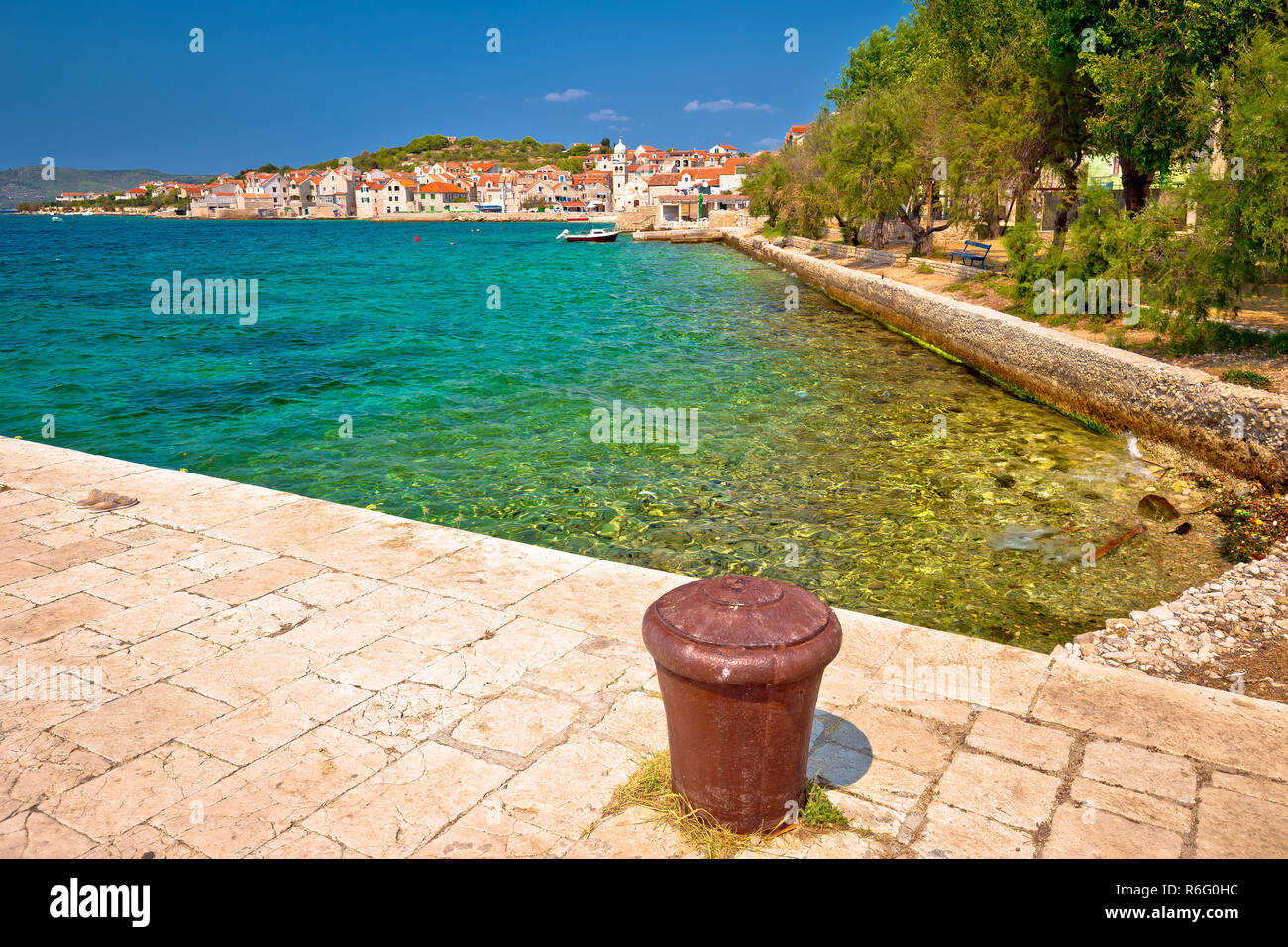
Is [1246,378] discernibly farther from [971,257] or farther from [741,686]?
[971,257]

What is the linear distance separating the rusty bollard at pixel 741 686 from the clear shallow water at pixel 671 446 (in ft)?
13.7

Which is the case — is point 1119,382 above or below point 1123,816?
above

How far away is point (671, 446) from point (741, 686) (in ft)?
31.7

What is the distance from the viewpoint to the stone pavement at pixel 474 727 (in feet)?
12.3

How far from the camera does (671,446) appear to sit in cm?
1288

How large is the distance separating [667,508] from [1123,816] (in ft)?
21.7

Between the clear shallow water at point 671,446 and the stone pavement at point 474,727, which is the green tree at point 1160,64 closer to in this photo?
the clear shallow water at point 671,446

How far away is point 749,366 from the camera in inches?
760

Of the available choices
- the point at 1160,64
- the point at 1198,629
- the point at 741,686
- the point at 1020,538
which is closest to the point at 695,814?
the point at 741,686
